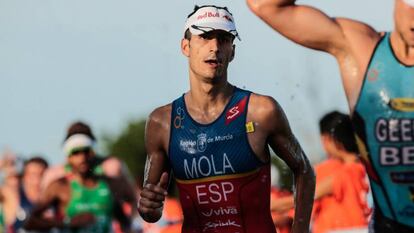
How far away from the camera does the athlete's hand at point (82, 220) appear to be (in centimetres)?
1567

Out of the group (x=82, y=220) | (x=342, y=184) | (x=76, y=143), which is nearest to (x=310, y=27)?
(x=342, y=184)

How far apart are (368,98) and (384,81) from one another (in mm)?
125

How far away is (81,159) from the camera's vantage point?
51.2ft

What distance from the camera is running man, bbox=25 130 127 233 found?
1564 cm

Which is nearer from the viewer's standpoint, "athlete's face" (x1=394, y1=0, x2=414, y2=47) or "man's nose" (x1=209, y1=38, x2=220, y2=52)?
"athlete's face" (x1=394, y1=0, x2=414, y2=47)

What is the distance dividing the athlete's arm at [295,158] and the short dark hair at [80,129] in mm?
7003

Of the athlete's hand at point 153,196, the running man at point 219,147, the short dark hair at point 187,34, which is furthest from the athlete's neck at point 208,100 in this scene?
the athlete's hand at point 153,196

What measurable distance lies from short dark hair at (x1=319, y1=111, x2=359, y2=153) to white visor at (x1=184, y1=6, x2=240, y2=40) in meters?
4.11

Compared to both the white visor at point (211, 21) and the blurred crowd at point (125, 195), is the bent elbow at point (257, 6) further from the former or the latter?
the blurred crowd at point (125, 195)

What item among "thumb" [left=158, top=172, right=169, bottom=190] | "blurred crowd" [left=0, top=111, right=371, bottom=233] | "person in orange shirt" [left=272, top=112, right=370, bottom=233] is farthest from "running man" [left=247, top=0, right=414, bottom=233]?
"person in orange shirt" [left=272, top=112, right=370, bottom=233]

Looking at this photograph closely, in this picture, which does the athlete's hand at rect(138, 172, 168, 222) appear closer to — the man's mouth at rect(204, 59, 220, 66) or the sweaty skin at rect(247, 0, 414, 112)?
the man's mouth at rect(204, 59, 220, 66)

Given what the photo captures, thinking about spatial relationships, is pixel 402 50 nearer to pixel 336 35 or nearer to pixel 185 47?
pixel 336 35

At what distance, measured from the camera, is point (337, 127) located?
13.2 metres

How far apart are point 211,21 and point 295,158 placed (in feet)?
3.39
